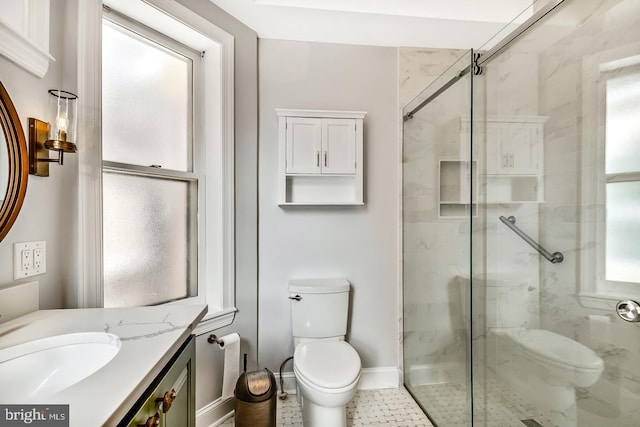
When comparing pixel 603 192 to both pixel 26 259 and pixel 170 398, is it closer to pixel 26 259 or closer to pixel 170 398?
pixel 170 398

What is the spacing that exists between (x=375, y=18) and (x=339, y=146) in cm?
A: 77

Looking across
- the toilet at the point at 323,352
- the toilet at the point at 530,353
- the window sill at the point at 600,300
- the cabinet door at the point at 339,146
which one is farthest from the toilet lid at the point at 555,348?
the cabinet door at the point at 339,146

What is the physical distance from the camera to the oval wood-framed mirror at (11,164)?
857 millimetres

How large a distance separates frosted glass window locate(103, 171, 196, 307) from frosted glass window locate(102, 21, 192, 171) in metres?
0.14

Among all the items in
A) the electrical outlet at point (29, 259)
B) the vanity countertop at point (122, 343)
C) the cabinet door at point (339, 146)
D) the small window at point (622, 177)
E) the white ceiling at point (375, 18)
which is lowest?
the vanity countertop at point (122, 343)

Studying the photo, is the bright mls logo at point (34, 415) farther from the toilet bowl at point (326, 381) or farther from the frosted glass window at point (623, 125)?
the frosted glass window at point (623, 125)

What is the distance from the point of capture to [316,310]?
6.21 feet

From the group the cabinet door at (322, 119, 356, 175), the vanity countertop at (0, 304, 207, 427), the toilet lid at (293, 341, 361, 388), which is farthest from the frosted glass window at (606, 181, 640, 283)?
the vanity countertop at (0, 304, 207, 427)

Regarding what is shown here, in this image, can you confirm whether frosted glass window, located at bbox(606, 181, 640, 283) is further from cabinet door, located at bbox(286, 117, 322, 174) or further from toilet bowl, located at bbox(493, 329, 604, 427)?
cabinet door, located at bbox(286, 117, 322, 174)

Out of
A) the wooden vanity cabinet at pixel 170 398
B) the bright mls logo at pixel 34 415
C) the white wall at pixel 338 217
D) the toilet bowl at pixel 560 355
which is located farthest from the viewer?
the white wall at pixel 338 217

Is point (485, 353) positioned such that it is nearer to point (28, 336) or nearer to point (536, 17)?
point (536, 17)

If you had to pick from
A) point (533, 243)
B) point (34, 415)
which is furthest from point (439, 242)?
point (34, 415)

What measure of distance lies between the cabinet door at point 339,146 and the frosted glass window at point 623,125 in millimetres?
1196

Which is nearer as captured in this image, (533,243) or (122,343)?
(122,343)
